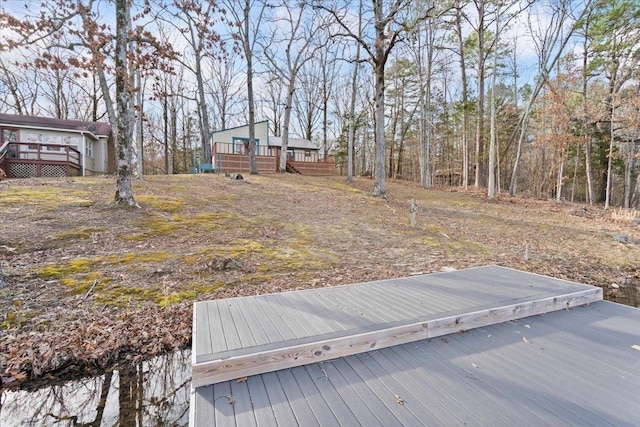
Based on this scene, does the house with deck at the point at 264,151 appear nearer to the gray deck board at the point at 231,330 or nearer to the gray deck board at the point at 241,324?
the gray deck board at the point at 241,324

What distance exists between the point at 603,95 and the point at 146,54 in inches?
819

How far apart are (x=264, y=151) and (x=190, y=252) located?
1780cm

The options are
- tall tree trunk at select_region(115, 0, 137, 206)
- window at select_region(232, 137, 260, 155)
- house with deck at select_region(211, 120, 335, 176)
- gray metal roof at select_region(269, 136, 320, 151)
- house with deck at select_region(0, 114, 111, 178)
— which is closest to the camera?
tall tree trunk at select_region(115, 0, 137, 206)

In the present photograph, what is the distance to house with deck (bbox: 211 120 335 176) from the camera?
64.2ft

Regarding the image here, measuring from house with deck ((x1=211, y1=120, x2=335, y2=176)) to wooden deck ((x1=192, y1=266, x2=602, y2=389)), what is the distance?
53.3 ft

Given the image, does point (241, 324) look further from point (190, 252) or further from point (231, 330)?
point (190, 252)

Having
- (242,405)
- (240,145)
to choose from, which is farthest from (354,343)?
(240,145)

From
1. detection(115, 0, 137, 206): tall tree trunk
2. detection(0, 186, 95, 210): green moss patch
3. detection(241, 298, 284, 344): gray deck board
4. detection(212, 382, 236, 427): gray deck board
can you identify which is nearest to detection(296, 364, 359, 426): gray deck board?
detection(241, 298, 284, 344): gray deck board

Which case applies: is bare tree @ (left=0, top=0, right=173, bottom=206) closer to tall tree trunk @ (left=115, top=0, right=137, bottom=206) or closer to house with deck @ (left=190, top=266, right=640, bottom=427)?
tall tree trunk @ (left=115, top=0, right=137, bottom=206)

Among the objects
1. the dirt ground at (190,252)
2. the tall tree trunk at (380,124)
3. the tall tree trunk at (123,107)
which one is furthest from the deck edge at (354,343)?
the tall tree trunk at (380,124)

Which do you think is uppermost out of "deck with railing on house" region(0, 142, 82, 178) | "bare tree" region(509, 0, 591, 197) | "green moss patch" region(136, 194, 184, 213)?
"bare tree" region(509, 0, 591, 197)

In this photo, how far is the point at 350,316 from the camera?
3178 millimetres

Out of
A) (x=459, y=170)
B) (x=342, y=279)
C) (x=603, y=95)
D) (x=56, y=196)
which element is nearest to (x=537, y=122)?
(x=603, y=95)

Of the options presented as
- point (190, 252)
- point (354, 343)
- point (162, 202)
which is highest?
point (162, 202)
